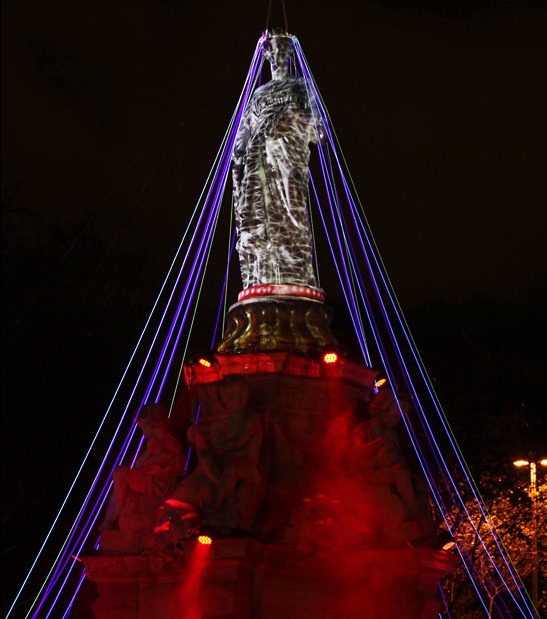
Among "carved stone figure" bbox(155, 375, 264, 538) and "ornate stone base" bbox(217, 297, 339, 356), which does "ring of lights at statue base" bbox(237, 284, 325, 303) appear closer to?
"ornate stone base" bbox(217, 297, 339, 356)

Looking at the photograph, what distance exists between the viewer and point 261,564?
11.3 metres

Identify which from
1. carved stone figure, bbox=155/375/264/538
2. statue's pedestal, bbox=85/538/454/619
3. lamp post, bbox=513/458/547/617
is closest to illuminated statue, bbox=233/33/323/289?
carved stone figure, bbox=155/375/264/538

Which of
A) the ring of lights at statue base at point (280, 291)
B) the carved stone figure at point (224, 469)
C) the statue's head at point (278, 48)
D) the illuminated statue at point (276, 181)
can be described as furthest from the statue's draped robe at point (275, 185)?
the carved stone figure at point (224, 469)

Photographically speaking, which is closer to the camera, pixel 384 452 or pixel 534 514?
pixel 384 452

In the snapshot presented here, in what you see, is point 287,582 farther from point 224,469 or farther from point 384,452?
point 384,452

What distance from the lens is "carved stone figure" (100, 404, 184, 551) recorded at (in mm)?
11945

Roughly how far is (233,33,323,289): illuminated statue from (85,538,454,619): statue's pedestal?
12.6 ft

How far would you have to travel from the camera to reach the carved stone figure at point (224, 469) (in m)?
11.5

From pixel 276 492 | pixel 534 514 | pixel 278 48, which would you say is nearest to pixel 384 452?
pixel 276 492

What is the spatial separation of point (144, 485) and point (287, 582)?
195 cm

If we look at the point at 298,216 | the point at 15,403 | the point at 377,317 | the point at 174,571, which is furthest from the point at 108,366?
the point at 174,571

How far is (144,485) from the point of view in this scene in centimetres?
1221

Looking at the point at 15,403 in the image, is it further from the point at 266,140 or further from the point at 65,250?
the point at 266,140

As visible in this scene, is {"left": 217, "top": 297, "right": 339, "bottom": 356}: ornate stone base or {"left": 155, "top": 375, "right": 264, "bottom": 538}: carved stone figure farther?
{"left": 217, "top": 297, "right": 339, "bottom": 356}: ornate stone base
